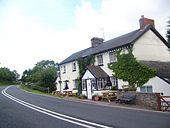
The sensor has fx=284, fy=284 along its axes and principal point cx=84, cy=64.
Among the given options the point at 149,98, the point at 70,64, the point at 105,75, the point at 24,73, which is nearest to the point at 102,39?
the point at 70,64

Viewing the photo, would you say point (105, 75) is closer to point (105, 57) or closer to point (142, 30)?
point (105, 57)

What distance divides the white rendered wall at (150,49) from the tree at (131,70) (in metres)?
1.48

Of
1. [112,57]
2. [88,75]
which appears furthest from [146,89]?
[88,75]

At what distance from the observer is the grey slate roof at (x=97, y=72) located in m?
35.4

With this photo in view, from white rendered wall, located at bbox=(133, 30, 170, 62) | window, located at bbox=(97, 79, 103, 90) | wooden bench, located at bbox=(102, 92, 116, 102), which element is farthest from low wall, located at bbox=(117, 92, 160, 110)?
window, located at bbox=(97, 79, 103, 90)

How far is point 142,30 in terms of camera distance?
34.8 m

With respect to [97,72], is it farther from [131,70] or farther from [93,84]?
[131,70]

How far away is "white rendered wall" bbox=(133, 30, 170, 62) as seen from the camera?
110ft

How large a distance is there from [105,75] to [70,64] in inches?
487

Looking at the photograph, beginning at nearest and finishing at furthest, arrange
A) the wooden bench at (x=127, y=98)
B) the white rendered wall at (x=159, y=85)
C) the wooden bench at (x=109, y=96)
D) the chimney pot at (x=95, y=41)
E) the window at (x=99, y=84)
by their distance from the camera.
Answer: the wooden bench at (x=127, y=98)
the white rendered wall at (x=159, y=85)
the wooden bench at (x=109, y=96)
the window at (x=99, y=84)
the chimney pot at (x=95, y=41)

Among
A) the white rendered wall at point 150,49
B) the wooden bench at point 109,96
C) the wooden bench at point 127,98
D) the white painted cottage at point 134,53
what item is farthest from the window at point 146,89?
the wooden bench at point 127,98

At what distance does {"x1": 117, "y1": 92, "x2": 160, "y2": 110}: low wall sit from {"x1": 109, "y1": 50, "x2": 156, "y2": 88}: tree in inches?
231

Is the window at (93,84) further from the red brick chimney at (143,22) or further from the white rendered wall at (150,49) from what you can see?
the red brick chimney at (143,22)

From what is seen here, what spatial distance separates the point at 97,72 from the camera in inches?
1426
